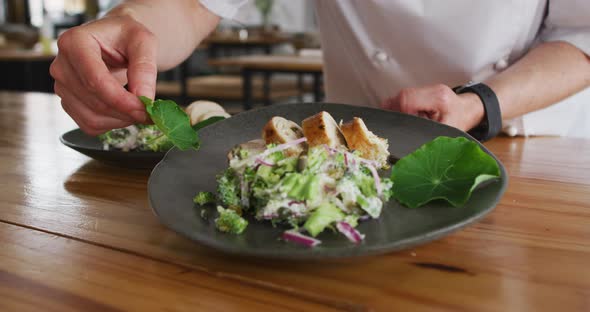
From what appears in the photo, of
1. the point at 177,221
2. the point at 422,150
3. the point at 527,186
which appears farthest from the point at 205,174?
the point at 527,186

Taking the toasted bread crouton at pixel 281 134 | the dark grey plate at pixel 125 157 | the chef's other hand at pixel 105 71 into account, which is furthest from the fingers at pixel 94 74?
the toasted bread crouton at pixel 281 134

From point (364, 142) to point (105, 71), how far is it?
0.45 meters

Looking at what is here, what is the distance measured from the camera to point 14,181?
1.02 meters

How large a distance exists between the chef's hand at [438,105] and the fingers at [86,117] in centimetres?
58

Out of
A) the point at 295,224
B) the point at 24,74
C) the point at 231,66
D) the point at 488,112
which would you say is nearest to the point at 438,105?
the point at 488,112

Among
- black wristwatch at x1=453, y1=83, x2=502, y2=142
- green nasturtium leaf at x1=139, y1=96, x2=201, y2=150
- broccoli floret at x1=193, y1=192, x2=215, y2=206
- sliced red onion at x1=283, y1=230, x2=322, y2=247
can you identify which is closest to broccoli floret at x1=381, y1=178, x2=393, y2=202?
sliced red onion at x1=283, y1=230, x2=322, y2=247

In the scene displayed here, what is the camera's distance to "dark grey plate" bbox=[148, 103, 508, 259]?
58 cm

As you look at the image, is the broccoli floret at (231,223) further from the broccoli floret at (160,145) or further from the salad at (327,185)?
the broccoli floret at (160,145)

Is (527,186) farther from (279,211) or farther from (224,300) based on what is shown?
(224,300)

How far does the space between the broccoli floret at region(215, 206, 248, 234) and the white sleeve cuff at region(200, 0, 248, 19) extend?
96 cm

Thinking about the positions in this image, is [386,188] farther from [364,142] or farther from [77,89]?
[77,89]

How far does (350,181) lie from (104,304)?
300 mm

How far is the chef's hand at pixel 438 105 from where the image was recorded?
3.96 feet

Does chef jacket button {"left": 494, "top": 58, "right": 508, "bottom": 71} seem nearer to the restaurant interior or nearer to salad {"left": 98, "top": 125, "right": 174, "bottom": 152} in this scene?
the restaurant interior
